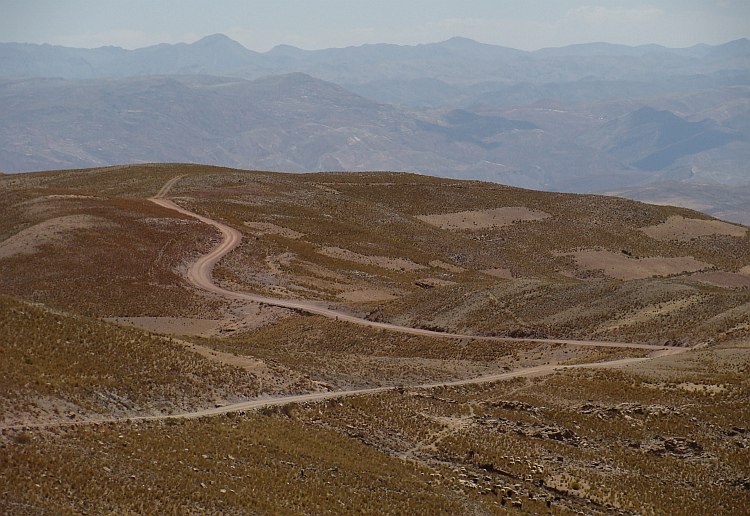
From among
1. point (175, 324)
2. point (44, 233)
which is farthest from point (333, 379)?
point (44, 233)

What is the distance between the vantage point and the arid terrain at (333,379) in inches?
850

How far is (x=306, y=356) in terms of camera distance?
41.7m

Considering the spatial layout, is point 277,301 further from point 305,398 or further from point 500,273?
point 500,273

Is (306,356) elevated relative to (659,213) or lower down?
lower down

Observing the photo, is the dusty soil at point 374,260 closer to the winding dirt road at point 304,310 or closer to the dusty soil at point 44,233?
the winding dirt road at point 304,310

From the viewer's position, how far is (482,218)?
111 m

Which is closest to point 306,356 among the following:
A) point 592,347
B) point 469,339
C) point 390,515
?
point 469,339

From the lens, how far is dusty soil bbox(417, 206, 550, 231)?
10725cm

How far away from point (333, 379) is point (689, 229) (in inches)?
3598

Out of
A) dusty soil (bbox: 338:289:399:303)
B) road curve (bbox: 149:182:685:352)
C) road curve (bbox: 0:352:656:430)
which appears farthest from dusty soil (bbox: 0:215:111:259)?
road curve (bbox: 0:352:656:430)

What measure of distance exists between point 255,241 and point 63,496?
61197 mm

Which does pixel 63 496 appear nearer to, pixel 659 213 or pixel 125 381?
pixel 125 381

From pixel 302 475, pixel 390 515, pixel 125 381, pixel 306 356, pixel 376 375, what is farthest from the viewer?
pixel 306 356

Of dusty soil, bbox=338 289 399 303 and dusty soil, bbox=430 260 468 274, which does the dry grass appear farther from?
dusty soil, bbox=430 260 468 274
